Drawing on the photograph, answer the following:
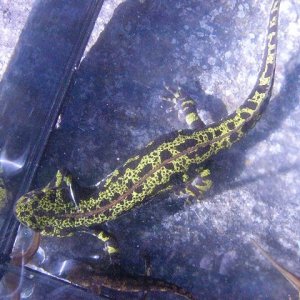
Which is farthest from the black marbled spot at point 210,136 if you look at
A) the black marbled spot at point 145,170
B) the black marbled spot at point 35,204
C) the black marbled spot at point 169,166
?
the black marbled spot at point 35,204

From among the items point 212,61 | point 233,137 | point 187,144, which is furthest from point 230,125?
point 212,61

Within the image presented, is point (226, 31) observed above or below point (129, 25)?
above

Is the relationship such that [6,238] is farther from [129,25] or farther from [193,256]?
[129,25]

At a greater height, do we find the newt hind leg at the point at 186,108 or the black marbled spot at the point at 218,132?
the black marbled spot at the point at 218,132

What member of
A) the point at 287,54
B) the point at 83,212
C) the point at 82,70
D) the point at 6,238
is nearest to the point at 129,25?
the point at 82,70

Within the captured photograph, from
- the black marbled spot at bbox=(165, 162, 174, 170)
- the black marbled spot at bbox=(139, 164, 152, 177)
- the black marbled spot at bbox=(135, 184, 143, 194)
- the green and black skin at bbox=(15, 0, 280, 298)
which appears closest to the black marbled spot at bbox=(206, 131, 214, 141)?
the green and black skin at bbox=(15, 0, 280, 298)

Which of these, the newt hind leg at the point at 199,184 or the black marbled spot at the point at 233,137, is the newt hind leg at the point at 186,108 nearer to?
the black marbled spot at the point at 233,137

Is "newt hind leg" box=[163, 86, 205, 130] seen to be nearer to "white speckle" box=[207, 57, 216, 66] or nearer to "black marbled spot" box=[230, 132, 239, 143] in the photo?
"black marbled spot" box=[230, 132, 239, 143]
